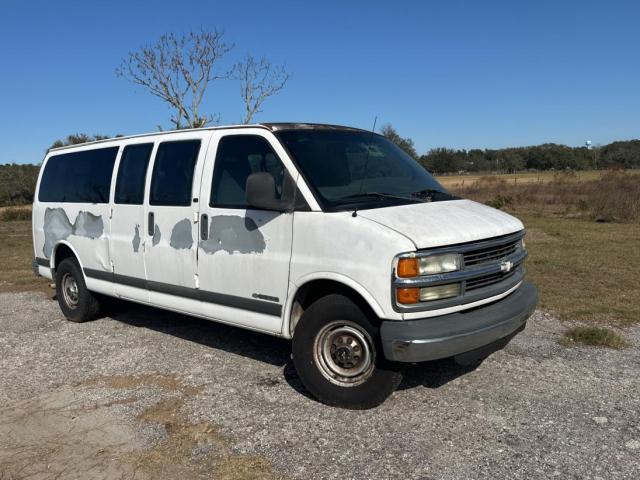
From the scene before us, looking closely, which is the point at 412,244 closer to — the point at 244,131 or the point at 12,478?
the point at 244,131

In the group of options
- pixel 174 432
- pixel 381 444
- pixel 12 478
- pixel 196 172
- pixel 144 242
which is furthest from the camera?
pixel 144 242

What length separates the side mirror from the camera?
13.5 feet

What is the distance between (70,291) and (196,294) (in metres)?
2.79

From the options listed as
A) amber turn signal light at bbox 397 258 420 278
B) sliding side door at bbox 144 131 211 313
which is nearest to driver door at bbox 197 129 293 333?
sliding side door at bbox 144 131 211 313

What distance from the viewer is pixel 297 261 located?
4.18m

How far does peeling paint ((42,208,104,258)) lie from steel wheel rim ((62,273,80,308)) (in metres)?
0.43

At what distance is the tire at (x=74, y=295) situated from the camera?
6.65 meters

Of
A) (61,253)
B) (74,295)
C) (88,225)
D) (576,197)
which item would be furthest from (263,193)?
(576,197)

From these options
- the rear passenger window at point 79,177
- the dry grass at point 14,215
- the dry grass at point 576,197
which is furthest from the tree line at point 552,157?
the rear passenger window at point 79,177

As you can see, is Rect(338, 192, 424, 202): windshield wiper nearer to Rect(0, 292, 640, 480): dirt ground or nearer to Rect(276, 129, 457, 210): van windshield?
Rect(276, 129, 457, 210): van windshield

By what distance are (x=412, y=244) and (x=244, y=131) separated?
1924 mm

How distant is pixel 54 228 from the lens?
22.7 ft

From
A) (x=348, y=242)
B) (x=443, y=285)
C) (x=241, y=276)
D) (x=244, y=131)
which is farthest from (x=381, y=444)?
(x=244, y=131)

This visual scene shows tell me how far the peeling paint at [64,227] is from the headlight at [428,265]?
3.85 m
